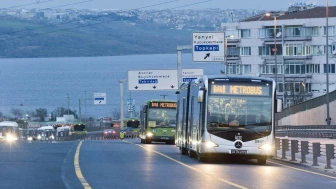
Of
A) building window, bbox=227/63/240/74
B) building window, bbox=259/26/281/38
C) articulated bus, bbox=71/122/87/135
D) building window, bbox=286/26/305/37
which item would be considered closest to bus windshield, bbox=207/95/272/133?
articulated bus, bbox=71/122/87/135

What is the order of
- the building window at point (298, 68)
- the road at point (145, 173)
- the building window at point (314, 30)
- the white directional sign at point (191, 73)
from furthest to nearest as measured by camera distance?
the building window at point (314, 30) < the building window at point (298, 68) < the white directional sign at point (191, 73) < the road at point (145, 173)

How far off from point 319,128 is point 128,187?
189ft

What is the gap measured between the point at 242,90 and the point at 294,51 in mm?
92813

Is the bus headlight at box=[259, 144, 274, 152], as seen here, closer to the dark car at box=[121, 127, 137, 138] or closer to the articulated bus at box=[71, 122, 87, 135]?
the dark car at box=[121, 127, 137, 138]

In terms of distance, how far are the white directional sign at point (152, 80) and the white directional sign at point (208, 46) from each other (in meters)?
27.2

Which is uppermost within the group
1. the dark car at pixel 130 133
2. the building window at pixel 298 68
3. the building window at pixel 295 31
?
the building window at pixel 295 31

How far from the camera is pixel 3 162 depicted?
33.5 meters

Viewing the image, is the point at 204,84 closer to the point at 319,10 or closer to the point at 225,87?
the point at 225,87

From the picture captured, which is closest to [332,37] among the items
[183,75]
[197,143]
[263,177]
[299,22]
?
[299,22]

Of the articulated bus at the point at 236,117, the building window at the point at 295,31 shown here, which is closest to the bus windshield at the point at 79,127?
the building window at the point at 295,31

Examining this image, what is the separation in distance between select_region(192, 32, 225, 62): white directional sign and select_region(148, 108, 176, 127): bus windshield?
3988 mm

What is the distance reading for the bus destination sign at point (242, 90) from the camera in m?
36.0

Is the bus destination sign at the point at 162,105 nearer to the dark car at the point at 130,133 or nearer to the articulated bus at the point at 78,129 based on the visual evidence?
the dark car at the point at 130,133

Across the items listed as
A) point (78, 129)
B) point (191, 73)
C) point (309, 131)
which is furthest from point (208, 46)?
point (78, 129)
